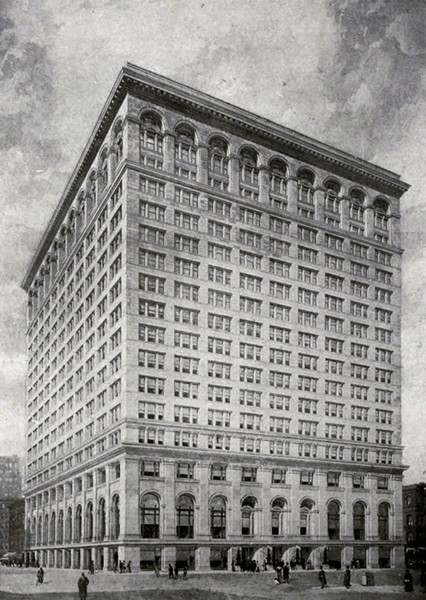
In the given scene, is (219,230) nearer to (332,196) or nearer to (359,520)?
(332,196)

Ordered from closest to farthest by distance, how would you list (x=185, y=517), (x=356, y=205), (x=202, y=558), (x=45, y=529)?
(x=202, y=558), (x=185, y=517), (x=356, y=205), (x=45, y=529)

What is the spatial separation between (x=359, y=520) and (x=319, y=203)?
34395 mm

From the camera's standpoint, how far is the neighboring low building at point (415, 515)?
368 feet

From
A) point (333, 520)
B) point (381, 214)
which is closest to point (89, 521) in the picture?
point (333, 520)

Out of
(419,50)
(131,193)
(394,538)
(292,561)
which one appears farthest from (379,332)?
(419,50)

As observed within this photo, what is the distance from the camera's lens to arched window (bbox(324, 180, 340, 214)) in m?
86.6

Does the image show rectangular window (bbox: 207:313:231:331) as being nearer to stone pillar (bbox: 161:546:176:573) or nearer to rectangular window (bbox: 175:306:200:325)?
rectangular window (bbox: 175:306:200:325)

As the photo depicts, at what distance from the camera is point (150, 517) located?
68625 mm

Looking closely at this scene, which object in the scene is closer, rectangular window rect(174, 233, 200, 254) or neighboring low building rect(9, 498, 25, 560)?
rectangular window rect(174, 233, 200, 254)

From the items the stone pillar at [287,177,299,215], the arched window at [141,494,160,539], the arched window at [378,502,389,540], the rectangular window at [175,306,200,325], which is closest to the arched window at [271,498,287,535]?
the arched window at [378,502,389,540]

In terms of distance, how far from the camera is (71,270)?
92062mm

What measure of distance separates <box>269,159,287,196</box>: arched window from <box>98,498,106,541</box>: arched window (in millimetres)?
36276

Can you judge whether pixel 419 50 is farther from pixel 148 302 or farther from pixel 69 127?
pixel 148 302

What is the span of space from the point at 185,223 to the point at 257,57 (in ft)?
103
